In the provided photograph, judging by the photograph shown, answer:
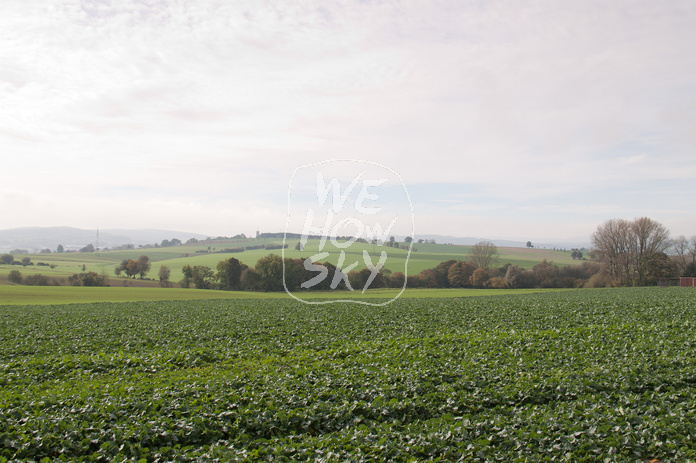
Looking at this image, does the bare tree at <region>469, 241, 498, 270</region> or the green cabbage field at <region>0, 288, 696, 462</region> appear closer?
the green cabbage field at <region>0, 288, 696, 462</region>

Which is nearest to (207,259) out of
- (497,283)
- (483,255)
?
(483,255)

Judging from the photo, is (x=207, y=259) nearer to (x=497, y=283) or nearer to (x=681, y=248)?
(x=497, y=283)

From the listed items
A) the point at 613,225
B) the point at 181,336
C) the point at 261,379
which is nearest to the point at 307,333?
the point at 181,336

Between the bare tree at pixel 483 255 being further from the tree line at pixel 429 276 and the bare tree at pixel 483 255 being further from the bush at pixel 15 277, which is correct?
the bush at pixel 15 277

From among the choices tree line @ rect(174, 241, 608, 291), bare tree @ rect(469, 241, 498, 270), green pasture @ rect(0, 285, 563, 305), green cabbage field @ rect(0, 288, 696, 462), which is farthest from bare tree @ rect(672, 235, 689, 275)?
green cabbage field @ rect(0, 288, 696, 462)

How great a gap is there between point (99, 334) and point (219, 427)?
16.9m

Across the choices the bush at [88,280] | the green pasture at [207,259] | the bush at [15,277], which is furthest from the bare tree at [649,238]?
the bush at [15,277]

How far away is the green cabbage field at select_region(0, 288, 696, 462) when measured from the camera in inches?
349

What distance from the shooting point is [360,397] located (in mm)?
11836

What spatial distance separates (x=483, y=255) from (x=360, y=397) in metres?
87.6

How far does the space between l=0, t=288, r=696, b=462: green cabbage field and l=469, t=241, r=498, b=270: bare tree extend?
72845 mm

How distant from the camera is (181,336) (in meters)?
23.3

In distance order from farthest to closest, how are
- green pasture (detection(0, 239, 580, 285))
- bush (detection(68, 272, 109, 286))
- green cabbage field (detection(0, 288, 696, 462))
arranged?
green pasture (detection(0, 239, 580, 285)) → bush (detection(68, 272, 109, 286)) → green cabbage field (detection(0, 288, 696, 462))

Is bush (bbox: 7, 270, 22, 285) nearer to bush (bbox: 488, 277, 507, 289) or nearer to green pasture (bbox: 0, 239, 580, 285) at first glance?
green pasture (bbox: 0, 239, 580, 285)
